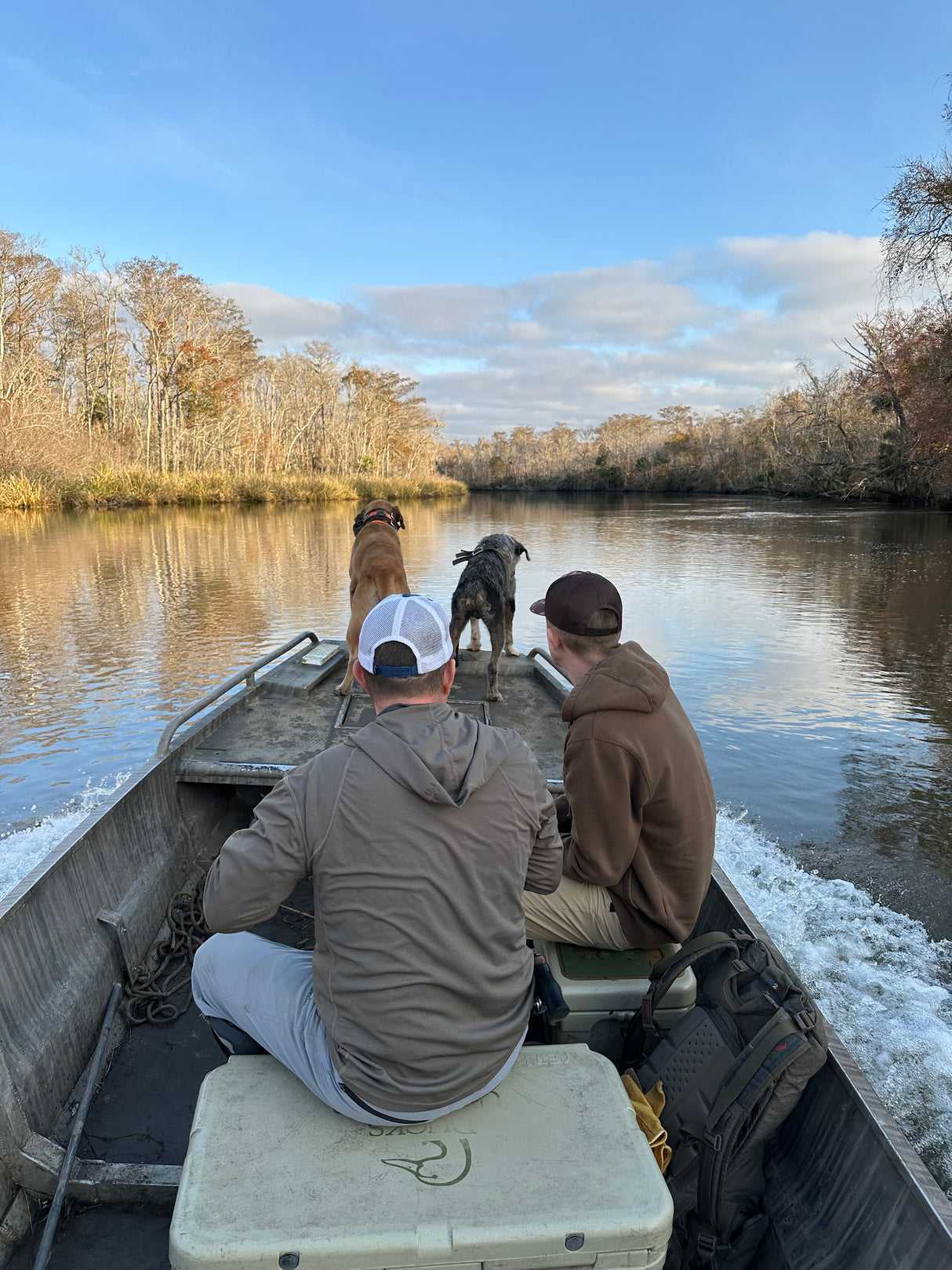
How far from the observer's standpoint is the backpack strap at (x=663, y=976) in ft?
8.00

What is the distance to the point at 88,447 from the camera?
110 ft

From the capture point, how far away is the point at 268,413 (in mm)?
65438

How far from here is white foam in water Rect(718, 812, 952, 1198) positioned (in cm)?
368

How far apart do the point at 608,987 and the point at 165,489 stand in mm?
39751

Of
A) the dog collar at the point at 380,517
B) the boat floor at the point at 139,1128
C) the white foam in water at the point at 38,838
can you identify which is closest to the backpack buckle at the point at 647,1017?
the boat floor at the point at 139,1128

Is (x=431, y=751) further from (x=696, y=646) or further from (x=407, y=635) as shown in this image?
(x=696, y=646)

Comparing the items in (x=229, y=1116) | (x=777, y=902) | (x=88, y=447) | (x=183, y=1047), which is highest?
(x=88, y=447)

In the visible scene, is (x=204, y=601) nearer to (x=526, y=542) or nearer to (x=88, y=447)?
(x=526, y=542)

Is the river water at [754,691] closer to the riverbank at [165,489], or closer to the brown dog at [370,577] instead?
the brown dog at [370,577]

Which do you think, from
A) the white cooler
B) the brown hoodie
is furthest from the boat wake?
the white cooler

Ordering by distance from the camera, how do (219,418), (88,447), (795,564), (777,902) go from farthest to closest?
(219,418) < (88,447) < (795,564) < (777,902)

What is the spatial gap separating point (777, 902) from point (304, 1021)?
14.2 feet

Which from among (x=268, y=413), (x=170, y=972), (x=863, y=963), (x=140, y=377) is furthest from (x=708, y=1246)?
(x=268, y=413)

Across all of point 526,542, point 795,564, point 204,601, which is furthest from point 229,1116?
point 526,542
